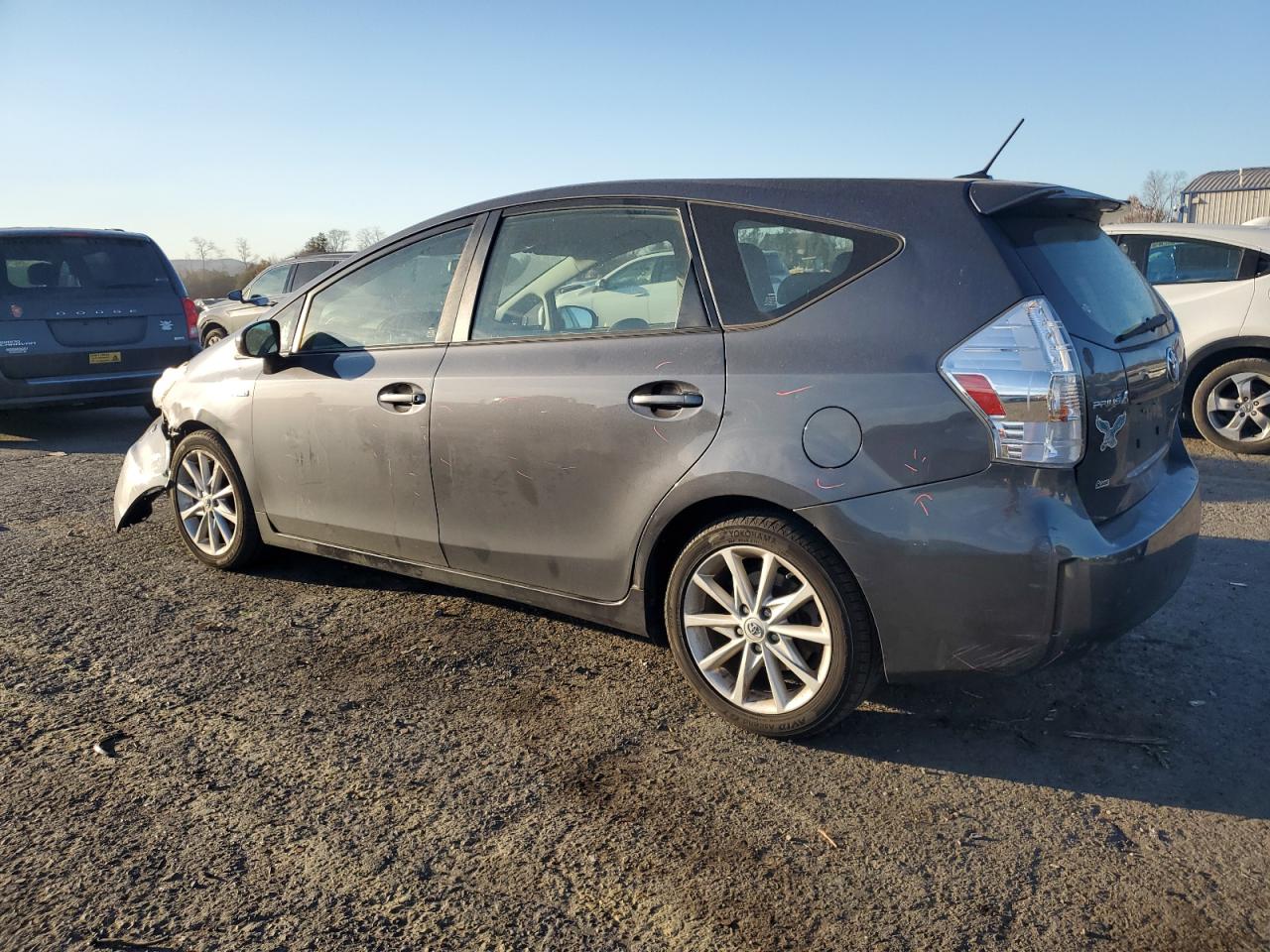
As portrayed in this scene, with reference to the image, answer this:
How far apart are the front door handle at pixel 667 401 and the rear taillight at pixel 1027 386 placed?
2.62 ft

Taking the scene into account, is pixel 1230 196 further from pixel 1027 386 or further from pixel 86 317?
pixel 1027 386

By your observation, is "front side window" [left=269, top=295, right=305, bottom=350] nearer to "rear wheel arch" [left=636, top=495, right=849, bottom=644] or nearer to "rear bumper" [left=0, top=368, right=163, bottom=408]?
"rear wheel arch" [left=636, top=495, right=849, bottom=644]

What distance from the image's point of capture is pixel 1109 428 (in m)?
2.92

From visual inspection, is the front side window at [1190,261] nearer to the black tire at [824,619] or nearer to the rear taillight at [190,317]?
the black tire at [824,619]

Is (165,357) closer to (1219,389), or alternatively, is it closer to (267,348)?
(267,348)

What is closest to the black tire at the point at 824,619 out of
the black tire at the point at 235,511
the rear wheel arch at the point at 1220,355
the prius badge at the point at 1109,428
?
the prius badge at the point at 1109,428

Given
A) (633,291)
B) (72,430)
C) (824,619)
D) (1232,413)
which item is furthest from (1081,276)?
(72,430)

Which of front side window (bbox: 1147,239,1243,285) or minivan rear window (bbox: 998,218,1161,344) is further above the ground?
minivan rear window (bbox: 998,218,1161,344)

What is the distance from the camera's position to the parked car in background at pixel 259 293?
15.1 m

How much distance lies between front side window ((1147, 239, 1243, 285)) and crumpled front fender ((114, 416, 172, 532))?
7169mm

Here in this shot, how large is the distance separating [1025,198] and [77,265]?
28.7 feet

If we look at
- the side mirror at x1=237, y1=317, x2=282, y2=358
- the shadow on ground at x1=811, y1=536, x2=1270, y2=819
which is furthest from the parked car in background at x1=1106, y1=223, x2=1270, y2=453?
the side mirror at x1=237, y1=317, x2=282, y2=358

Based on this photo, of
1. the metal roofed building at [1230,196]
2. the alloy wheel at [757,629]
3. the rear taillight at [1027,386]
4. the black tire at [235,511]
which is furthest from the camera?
the metal roofed building at [1230,196]

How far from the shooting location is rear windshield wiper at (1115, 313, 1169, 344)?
10.2 feet
